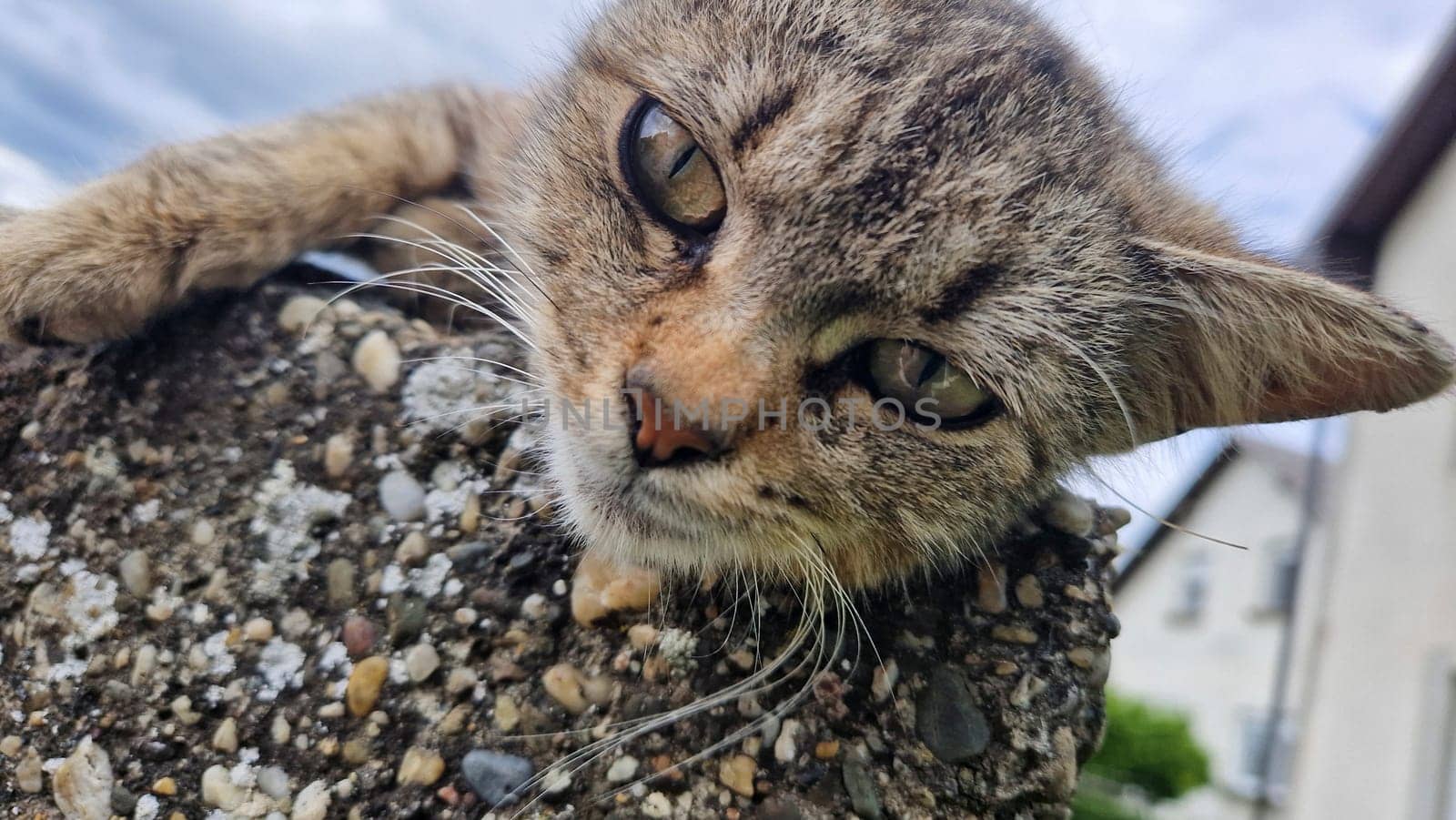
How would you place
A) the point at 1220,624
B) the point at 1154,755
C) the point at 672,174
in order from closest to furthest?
the point at 672,174, the point at 1154,755, the point at 1220,624

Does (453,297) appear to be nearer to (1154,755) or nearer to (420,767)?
(420,767)

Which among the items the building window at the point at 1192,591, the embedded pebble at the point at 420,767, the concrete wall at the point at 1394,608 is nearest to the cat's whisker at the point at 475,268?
the embedded pebble at the point at 420,767

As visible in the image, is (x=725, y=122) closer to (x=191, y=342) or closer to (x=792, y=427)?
(x=792, y=427)

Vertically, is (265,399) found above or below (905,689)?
above

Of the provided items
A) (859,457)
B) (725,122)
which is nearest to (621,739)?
(859,457)

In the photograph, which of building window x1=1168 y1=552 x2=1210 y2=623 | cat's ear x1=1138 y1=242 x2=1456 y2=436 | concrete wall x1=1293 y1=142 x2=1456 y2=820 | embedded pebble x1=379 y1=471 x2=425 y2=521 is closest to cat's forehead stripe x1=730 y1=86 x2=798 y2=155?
cat's ear x1=1138 y1=242 x2=1456 y2=436

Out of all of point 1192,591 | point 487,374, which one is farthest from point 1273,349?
point 1192,591
